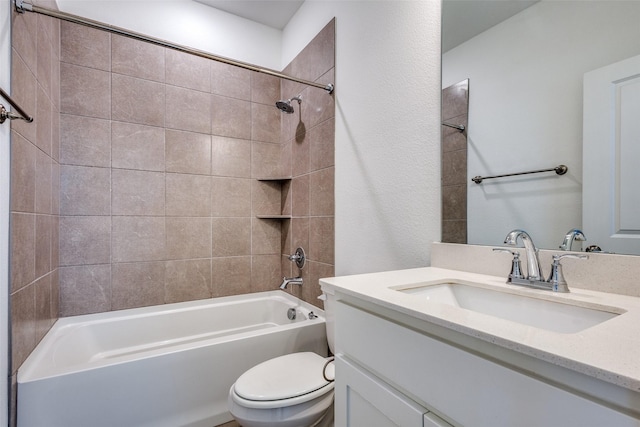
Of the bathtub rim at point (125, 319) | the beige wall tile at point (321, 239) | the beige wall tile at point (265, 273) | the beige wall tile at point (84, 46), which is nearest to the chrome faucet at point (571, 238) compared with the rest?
the beige wall tile at point (321, 239)

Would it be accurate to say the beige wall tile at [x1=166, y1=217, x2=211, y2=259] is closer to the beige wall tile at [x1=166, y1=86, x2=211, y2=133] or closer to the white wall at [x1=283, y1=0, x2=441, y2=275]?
the beige wall tile at [x1=166, y1=86, x2=211, y2=133]

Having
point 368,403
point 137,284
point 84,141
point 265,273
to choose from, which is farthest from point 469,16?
point 137,284

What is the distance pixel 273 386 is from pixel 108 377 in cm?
73

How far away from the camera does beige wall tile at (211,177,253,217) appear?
2246 millimetres

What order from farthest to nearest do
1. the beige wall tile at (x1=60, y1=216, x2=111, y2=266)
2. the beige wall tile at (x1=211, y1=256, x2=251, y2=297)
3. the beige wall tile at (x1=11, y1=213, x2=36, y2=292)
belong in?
the beige wall tile at (x1=211, y1=256, x2=251, y2=297) → the beige wall tile at (x1=60, y1=216, x2=111, y2=266) → the beige wall tile at (x1=11, y1=213, x2=36, y2=292)

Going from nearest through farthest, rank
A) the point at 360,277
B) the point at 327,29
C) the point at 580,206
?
the point at 580,206 → the point at 360,277 → the point at 327,29

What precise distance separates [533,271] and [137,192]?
2.19 metres

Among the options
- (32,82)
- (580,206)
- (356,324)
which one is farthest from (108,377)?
(580,206)

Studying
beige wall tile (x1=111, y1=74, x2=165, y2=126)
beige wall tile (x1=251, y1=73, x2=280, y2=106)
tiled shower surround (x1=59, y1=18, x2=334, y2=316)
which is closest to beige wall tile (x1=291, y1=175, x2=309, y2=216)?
tiled shower surround (x1=59, y1=18, x2=334, y2=316)

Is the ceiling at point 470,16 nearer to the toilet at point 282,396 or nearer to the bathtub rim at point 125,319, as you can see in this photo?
the toilet at point 282,396

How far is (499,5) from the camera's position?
3.44 ft

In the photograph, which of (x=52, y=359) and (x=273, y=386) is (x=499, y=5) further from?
(x=52, y=359)

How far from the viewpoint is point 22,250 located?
1207 mm

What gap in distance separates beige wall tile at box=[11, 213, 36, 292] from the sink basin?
143cm
